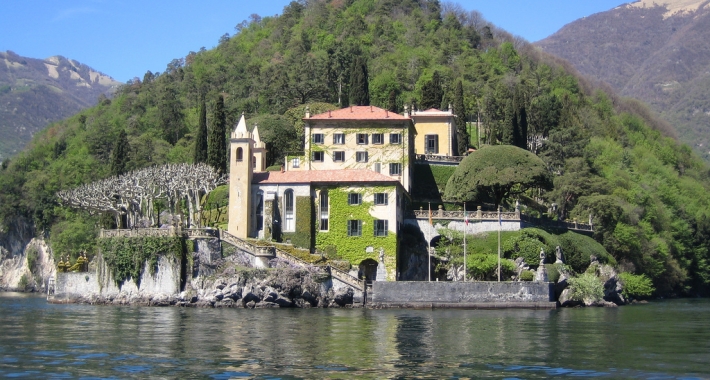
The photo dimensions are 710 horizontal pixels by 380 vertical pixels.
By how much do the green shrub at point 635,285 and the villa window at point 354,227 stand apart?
23619 mm

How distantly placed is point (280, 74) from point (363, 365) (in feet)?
328

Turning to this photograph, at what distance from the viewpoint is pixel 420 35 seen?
157000 mm

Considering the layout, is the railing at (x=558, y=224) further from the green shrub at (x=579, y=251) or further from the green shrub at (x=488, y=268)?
the green shrub at (x=488, y=268)

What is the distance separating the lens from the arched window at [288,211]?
73350 millimetres

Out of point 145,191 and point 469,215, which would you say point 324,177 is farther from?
point 145,191

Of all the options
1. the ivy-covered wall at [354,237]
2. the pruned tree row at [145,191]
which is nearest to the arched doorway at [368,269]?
the ivy-covered wall at [354,237]

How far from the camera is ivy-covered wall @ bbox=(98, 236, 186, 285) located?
2692 inches

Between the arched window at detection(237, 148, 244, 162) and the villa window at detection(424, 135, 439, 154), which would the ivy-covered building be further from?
the villa window at detection(424, 135, 439, 154)

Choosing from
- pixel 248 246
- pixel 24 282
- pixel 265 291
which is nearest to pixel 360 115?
pixel 248 246

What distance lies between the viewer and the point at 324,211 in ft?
242

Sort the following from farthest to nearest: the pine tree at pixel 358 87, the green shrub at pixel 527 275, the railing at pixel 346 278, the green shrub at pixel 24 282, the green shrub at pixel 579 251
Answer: the green shrub at pixel 24 282 → the pine tree at pixel 358 87 → the green shrub at pixel 579 251 → the green shrub at pixel 527 275 → the railing at pixel 346 278

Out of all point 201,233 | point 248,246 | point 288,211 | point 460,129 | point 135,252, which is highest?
point 460,129

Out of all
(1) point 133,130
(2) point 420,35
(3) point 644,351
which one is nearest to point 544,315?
(3) point 644,351

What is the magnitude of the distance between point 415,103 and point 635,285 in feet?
148
